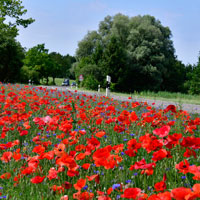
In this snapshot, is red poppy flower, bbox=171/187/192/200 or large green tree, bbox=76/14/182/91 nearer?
red poppy flower, bbox=171/187/192/200

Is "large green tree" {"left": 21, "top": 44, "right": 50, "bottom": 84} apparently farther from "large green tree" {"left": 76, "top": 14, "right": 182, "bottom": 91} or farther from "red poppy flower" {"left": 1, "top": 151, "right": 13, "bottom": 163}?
"red poppy flower" {"left": 1, "top": 151, "right": 13, "bottom": 163}

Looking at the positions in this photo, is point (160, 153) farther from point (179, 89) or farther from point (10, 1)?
point (179, 89)

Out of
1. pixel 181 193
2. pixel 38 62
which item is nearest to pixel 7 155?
pixel 181 193

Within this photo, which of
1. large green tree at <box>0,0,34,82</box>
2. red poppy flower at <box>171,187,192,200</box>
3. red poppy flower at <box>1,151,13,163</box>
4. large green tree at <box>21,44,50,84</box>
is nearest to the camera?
red poppy flower at <box>171,187,192,200</box>

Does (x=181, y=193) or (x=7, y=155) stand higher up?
(x=181, y=193)

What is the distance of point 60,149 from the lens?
1856mm

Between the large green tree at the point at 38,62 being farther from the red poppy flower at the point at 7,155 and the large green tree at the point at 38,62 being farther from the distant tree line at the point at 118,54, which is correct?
the red poppy flower at the point at 7,155

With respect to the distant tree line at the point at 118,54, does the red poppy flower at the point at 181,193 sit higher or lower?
lower

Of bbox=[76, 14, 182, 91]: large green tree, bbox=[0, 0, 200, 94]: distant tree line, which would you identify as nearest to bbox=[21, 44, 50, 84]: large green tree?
bbox=[0, 0, 200, 94]: distant tree line

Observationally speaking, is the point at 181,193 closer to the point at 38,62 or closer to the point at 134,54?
the point at 134,54

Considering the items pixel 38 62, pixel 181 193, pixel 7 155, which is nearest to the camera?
pixel 181 193

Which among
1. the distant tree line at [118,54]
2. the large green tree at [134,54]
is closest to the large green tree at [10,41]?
the distant tree line at [118,54]

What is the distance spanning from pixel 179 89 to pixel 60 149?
2087 inches

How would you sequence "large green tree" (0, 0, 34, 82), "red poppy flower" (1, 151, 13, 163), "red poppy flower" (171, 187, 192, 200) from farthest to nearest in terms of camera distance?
"large green tree" (0, 0, 34, 82), "red poppy flower" (1, 151, 13, 163), "red poppy flower" (171, 187, 192, 200)
